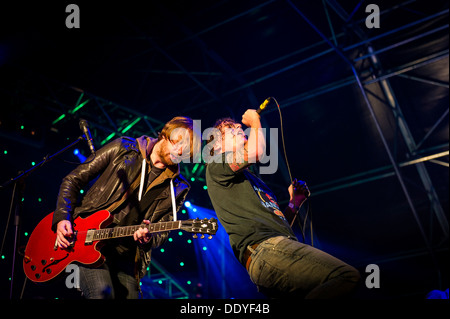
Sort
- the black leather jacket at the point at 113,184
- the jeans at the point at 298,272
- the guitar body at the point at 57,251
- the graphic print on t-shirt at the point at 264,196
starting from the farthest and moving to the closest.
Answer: the black leather jacket at the point at 113,184, the guitar body at the point at 57,251, the graphic print on t-shirt at the point at 264,196, the jeans at the point at 298,272

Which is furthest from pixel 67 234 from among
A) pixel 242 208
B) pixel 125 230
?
pixel 242 208

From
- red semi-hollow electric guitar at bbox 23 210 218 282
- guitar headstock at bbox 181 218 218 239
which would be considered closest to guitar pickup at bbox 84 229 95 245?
red semi-hollow electric guitar at bbox 23 210 218 282

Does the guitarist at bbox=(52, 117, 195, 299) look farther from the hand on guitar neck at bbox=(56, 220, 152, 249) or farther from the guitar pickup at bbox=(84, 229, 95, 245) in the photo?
the guitar pickup at bbox=(84, 229, 95, 245)

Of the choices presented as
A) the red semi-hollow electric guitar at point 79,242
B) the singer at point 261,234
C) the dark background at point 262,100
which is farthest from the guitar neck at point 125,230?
the dark background at point 262,100

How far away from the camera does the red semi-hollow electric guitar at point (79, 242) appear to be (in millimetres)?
3137

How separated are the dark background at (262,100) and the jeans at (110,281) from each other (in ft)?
8.69

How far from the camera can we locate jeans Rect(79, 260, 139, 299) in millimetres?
2959

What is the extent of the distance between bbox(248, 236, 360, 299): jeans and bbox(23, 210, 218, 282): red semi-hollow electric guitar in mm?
954

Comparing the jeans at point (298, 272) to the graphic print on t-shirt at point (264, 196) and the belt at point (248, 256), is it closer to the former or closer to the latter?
the belt at point (248, 256)

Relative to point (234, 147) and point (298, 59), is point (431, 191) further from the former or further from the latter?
point (234, 147)

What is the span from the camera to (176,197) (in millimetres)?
3660

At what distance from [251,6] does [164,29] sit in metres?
1.50

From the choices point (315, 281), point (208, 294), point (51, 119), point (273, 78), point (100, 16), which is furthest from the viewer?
point (208, 294)
